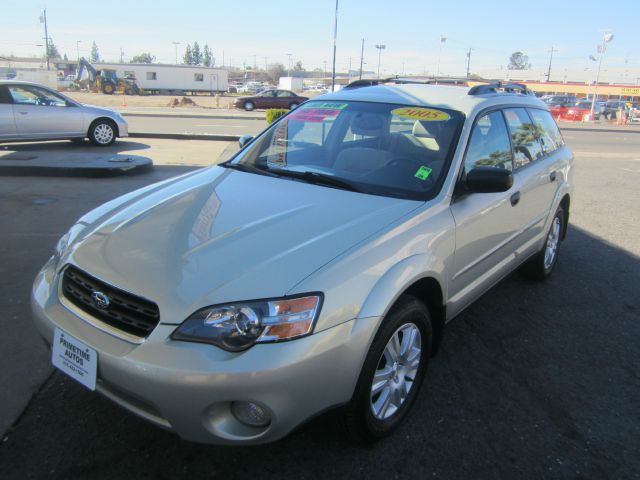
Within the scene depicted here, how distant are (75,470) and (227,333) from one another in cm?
104

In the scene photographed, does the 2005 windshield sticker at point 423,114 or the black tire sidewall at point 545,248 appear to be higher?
the 2005 windshield sticker at point 423,114

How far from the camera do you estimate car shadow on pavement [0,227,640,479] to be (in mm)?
2410

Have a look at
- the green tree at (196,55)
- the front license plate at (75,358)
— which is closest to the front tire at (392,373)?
the front license plate at (75,358)

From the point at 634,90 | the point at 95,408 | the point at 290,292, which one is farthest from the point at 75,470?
the point at 634,90

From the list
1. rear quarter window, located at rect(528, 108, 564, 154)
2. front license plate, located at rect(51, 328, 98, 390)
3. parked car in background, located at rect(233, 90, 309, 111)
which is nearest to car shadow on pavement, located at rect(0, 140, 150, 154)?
rear quarter window, located at rect(528, 108, 564, 154)

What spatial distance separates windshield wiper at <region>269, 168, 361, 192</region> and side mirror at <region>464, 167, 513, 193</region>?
0.66 m

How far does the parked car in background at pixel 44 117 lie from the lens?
10742mm

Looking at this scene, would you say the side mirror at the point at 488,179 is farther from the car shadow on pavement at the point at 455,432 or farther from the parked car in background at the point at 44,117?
the parked car in background at the point at 44,117

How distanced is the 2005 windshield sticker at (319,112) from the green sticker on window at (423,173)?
3.07 ft

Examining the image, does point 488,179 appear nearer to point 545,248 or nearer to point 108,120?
point 545,248

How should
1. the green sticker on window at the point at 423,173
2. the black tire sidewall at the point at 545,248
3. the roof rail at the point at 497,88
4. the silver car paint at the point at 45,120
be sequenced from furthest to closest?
the silver car paint at the point at 45,120, the black tire sidewall at the point at 545,248, the roof rail at the point at 497,88, the green sticker on window at the point at 423,173

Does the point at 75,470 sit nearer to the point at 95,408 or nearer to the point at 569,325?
the point at 95,408

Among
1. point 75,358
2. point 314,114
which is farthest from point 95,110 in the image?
point 75,358

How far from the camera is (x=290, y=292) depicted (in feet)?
6.90
